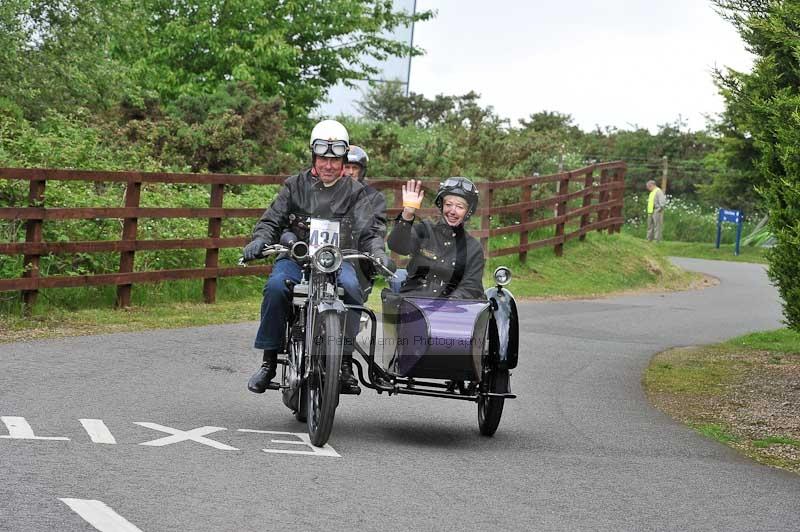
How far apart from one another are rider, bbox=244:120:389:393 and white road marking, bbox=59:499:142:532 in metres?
2.88

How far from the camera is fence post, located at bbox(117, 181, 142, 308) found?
50.9ft

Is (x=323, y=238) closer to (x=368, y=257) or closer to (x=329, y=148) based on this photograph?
(x=368, y=257)

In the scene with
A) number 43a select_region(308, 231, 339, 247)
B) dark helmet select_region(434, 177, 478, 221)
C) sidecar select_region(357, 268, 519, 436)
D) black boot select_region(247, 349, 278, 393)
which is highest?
dark helmet select_region(434, 177, 478, 221)

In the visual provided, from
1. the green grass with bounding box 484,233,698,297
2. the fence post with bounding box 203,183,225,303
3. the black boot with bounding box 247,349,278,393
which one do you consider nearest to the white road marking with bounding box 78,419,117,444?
the black boot with bounding box 247,349,278,393

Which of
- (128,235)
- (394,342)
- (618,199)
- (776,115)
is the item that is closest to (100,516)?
(394,342)

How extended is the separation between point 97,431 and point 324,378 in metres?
1.39

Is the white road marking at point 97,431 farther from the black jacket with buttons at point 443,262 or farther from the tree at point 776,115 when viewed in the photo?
the tree at point 776,115

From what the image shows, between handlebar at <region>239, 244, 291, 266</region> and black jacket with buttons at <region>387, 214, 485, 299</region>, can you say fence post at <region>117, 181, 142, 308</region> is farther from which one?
handlebar at <region>239, 244, 291, 266</region>

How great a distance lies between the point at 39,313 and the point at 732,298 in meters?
14.0

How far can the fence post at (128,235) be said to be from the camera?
15500mm

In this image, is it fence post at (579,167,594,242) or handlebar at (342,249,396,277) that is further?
fence post at (579,167,594,242)

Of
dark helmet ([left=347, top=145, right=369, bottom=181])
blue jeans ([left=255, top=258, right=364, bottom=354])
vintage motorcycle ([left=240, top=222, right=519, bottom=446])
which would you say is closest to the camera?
vintage motorcycle ([left=240, top=222, right=519, bottom=446])

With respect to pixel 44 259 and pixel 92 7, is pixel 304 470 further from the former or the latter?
pixel 92 7

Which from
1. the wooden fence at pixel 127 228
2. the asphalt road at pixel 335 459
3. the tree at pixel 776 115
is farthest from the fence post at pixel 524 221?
the asphalt road at pixel 335 459
